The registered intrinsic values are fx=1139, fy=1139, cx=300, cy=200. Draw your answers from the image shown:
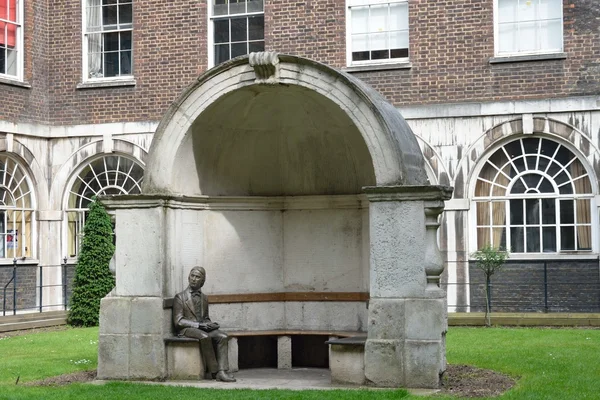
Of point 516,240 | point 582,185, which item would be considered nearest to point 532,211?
point 516,240

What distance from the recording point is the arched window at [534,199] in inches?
815

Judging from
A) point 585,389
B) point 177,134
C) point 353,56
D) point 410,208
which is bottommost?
point 585,389

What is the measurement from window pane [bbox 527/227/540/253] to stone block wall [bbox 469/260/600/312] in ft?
1.08

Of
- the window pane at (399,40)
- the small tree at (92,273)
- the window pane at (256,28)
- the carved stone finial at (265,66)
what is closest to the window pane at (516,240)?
the window pane at (399,40)

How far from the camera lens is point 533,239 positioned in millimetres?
21031

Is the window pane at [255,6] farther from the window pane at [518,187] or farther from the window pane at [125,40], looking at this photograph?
the window pane at [518,187]

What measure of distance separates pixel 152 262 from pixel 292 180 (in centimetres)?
259

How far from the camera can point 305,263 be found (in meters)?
14.4

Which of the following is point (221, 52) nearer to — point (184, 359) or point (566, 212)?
point (566, 212)

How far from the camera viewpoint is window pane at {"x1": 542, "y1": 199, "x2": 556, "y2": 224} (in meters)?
20.9

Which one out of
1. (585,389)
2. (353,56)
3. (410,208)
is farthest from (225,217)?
(353,56)

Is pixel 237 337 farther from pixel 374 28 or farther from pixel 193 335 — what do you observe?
pixel 374 28

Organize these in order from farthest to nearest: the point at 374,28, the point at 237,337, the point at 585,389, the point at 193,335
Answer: the point at 374,28 < the point at 237,337 < the point at 193,335 < the point at 585,389

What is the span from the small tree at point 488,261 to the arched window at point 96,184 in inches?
288
